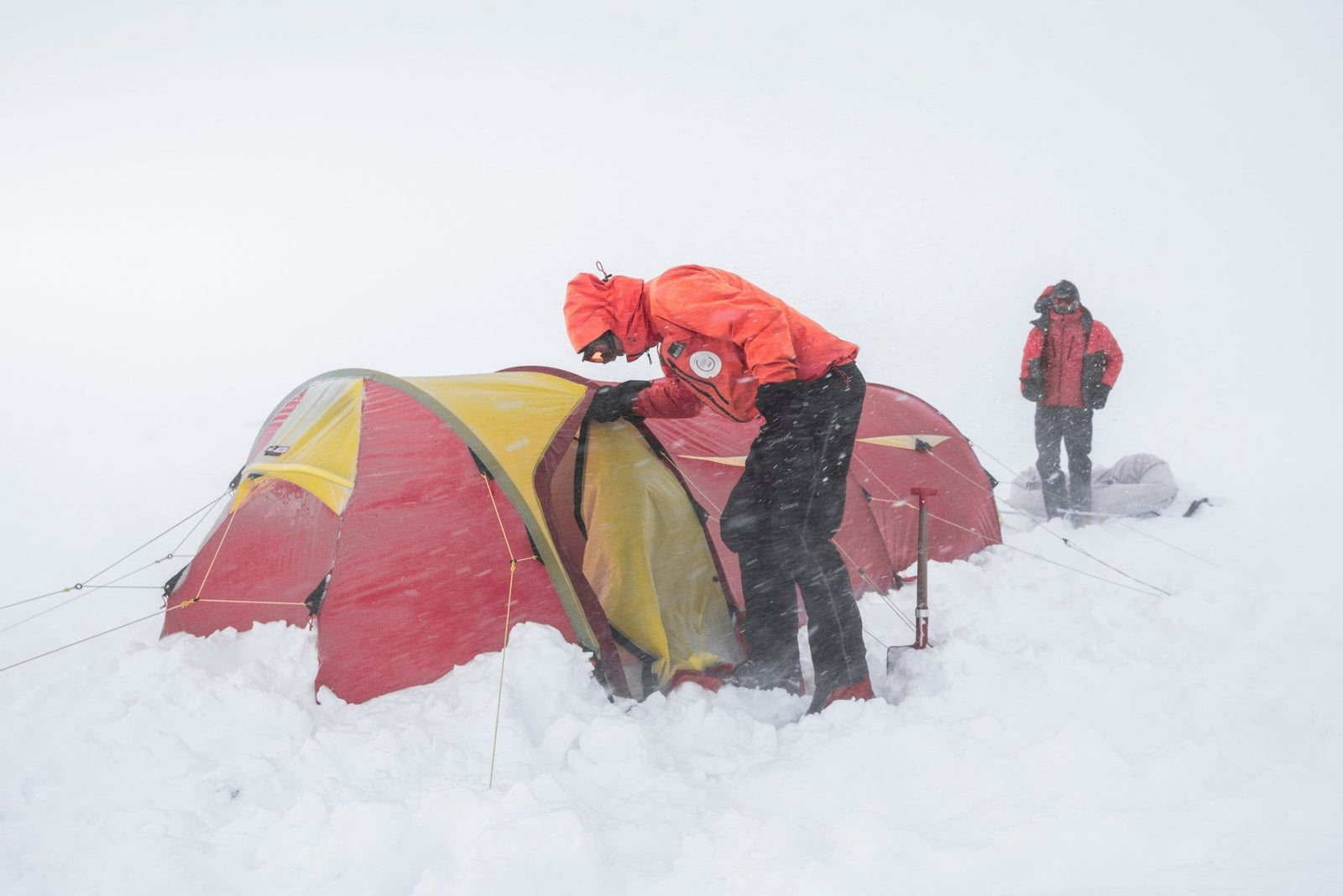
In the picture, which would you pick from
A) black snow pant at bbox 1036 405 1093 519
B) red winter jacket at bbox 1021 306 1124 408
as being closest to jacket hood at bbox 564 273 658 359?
red winter jacket at bbox 1021 306 1124 408

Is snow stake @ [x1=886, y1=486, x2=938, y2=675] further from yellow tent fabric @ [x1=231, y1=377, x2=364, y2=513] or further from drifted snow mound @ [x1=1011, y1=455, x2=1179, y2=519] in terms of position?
drifted snow mound @ [x1=1011, y1=455, x2=1179, y2=519]

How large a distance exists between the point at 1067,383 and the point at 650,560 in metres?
3.60

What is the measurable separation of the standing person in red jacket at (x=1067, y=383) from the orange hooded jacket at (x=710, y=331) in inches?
124

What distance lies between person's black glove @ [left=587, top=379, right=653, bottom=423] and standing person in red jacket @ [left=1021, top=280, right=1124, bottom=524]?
3.28 metres

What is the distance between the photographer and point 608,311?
9.16 ft

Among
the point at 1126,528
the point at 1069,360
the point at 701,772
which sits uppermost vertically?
the point at 1069,360

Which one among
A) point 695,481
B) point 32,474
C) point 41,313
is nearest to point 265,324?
point 41,313

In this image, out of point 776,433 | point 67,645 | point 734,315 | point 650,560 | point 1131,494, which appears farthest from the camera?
point 1131,494

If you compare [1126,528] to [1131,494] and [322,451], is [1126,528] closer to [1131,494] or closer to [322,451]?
[1131,494]

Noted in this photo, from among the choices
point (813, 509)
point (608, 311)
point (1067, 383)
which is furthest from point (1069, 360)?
point (608, 311)

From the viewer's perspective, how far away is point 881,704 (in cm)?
262

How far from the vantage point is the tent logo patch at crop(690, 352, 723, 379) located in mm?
2703

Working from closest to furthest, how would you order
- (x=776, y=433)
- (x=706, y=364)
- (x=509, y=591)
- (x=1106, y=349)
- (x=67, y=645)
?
(x=706, y=364) < (x=776, y=433) < (x=509, y=591) < (x=67, y=645) < (x=1106, y=349)

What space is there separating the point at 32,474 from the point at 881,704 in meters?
7.88
